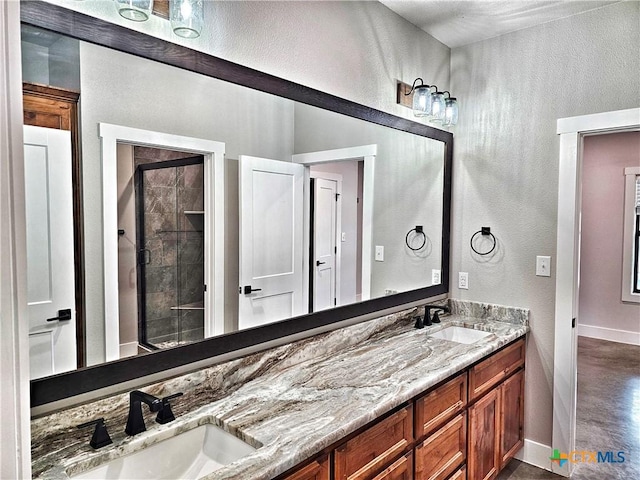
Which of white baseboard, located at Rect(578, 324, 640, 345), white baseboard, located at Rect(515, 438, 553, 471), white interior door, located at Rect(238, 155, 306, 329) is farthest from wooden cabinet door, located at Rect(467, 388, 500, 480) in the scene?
white baseboard, located at Rect(578, 324, 640, 345)

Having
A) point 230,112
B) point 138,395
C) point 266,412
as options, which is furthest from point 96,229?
point 266,412

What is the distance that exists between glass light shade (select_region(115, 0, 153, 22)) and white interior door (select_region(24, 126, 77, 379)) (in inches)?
16.7

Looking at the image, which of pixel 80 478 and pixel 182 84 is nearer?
pixel 80 478

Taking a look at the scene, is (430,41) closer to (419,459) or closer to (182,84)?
(182,84)

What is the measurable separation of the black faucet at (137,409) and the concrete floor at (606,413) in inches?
89.5

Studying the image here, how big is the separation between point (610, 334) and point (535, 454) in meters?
3.61

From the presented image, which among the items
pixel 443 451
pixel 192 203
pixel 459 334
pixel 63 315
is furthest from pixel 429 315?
pixel 63 315

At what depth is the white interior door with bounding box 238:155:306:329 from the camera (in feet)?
5.90

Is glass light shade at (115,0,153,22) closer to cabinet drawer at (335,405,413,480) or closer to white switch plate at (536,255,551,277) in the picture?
cabinet drawer at (335,405,413,480)

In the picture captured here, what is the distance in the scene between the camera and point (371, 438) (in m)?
1.56

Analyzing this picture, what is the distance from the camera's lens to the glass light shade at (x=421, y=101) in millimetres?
2580

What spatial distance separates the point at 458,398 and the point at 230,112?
1.66 meters

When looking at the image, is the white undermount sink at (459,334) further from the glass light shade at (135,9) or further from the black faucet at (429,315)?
the glass light shade at (135,9)

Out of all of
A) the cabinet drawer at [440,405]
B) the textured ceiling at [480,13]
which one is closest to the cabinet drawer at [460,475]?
the cabinet drawer at [440,405]
